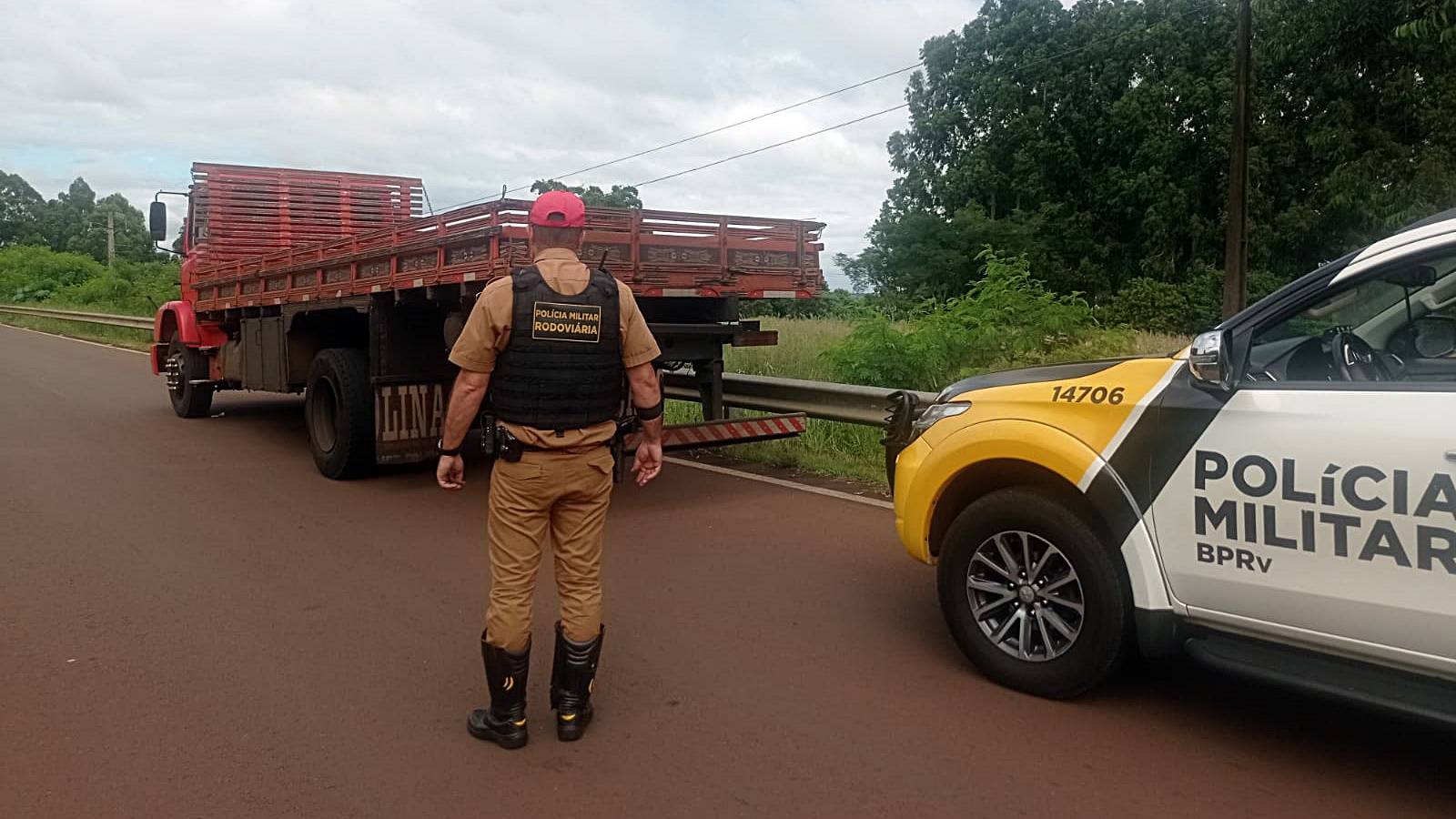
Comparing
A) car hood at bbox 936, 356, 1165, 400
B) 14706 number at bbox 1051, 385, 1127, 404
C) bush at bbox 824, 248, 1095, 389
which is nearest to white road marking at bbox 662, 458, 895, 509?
bush at bbox 824, 248, 1095, 389

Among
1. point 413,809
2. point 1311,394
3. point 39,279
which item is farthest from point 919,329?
point 39,279

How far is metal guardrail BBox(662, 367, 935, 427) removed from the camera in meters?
8.33

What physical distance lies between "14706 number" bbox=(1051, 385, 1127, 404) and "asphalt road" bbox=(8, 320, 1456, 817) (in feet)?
3.65

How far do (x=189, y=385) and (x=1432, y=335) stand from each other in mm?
12180

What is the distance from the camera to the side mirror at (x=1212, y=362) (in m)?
3.53

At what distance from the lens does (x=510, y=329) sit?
357 centimetres

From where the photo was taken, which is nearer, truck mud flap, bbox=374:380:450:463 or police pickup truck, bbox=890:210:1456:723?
police pickup truck, bbox=890:210:1456:723

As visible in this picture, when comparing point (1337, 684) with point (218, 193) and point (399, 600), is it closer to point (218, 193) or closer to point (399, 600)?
point (399, 600)

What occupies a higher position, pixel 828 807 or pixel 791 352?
pixel 791 352

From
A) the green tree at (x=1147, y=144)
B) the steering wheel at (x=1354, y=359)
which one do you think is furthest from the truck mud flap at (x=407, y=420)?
the green tree at (x=1147, y=144)

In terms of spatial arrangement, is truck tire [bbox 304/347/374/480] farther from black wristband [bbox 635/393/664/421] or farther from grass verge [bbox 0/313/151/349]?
grass verge [bbox 0/313/151/349]

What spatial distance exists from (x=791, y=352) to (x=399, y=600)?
846cm

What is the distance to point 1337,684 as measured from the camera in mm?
3270

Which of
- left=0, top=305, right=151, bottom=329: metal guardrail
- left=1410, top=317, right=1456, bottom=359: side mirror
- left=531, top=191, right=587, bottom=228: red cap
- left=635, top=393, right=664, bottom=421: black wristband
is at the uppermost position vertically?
left=531, top=191, right=587, bottom=228: red cap
